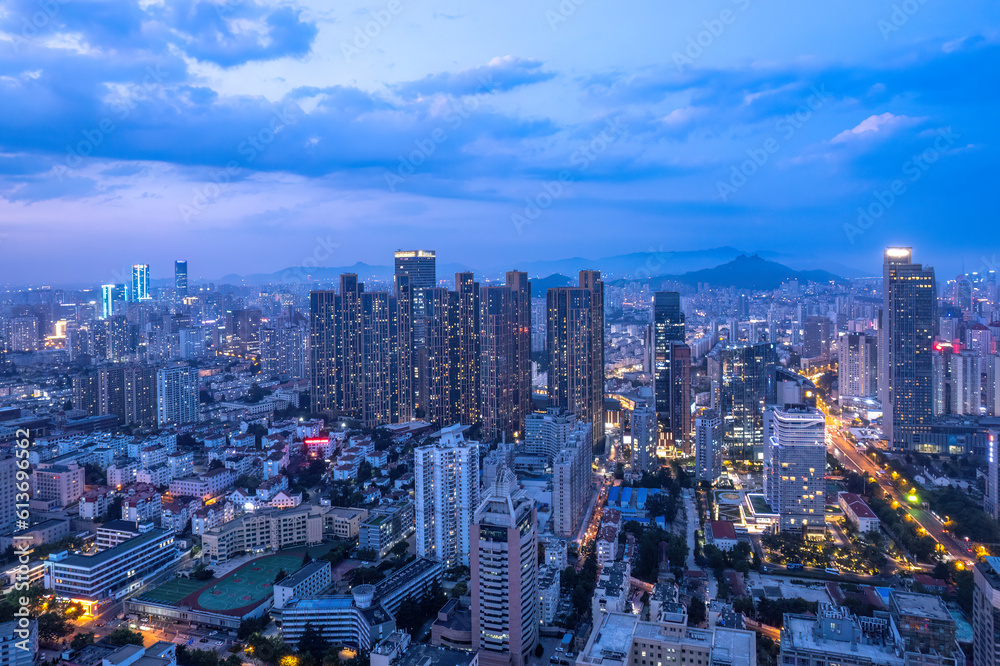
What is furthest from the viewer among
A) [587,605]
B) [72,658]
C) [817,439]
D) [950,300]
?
[950,300]

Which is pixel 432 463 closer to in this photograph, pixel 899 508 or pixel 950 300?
pixel 899 508

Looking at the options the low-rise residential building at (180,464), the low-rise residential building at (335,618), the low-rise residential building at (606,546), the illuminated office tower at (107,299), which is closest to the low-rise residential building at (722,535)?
the low-rise residential building at (606,546)

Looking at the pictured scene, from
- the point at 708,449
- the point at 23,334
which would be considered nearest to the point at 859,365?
the point at 708,449

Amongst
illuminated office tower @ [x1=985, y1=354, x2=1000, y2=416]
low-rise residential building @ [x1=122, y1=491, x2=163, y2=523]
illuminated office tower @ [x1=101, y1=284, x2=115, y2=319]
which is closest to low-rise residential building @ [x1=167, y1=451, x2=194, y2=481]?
low-rise residential building @ [x1=122, y1=491, x2=163, y2=523]

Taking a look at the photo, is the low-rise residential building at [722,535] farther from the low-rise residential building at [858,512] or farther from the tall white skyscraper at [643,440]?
the tall white skyscraper at [643,440]

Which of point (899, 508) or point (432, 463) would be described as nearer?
point (432, 463)

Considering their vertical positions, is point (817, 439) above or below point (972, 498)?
above

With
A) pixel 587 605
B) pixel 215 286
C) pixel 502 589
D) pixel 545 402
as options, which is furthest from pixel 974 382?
pixel 215 286

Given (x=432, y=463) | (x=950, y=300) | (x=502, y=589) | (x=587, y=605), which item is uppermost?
(x=950, y=300)
